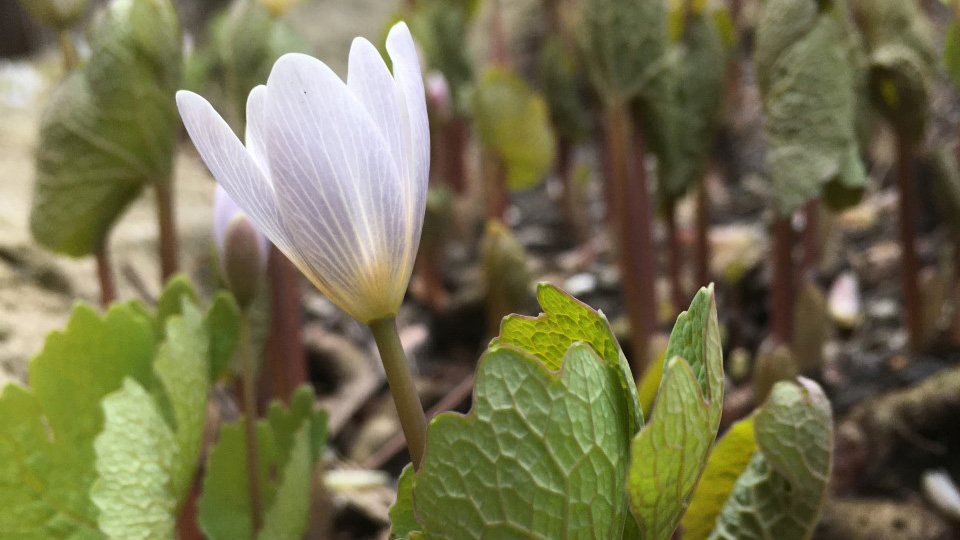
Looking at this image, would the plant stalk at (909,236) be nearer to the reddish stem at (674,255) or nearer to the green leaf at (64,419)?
the reddish stem at (674,255)

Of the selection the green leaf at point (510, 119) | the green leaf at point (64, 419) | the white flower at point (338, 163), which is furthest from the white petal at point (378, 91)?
the green leaf at point (510, 119)

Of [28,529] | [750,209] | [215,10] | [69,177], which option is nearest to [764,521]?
[28,529]

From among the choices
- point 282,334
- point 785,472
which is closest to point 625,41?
point 282,334

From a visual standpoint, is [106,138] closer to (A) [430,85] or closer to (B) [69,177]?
(B) [69,177]

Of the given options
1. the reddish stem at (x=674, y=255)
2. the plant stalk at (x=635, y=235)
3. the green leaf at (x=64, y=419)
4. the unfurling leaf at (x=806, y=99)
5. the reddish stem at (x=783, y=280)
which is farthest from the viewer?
the reddish stem at (x=674, y=255)

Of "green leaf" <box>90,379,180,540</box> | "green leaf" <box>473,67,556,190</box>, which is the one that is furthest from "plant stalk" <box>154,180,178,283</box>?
"green leaf" <box>473,67,556,190</box>

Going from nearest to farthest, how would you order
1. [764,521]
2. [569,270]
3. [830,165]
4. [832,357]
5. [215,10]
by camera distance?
1. [764,521]
2. [830,165]
3. [832,357]
4. [569,270]
5. [215,10]

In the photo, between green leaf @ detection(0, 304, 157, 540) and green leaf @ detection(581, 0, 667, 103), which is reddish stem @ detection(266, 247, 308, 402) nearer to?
green leaf @ detection(0, 304, 157, 540)
